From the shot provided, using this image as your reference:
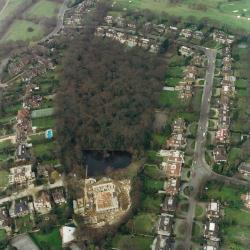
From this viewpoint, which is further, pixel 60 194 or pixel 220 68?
pixel 220 68

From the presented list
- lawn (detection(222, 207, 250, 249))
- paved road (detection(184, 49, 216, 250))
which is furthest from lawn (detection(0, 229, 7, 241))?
lawn (detection(222, 207, 250, 249))

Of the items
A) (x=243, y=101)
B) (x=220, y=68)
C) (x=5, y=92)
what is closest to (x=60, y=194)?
(x=5, y=92)

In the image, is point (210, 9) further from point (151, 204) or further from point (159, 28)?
point (151, 204)

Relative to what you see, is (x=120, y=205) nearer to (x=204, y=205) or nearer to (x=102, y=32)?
(x=204, y=205)

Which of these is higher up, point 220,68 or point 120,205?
point 220,68

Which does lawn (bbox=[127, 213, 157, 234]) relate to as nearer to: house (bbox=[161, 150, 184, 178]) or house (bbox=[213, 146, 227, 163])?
house (bbox=[161, 150, 184, 178])

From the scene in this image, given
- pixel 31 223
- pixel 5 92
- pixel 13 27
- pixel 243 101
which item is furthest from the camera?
pixel 13 27

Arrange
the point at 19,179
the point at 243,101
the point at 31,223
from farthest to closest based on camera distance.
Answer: the point at 243,101 → the point at 19,179 → the point at 31,223
